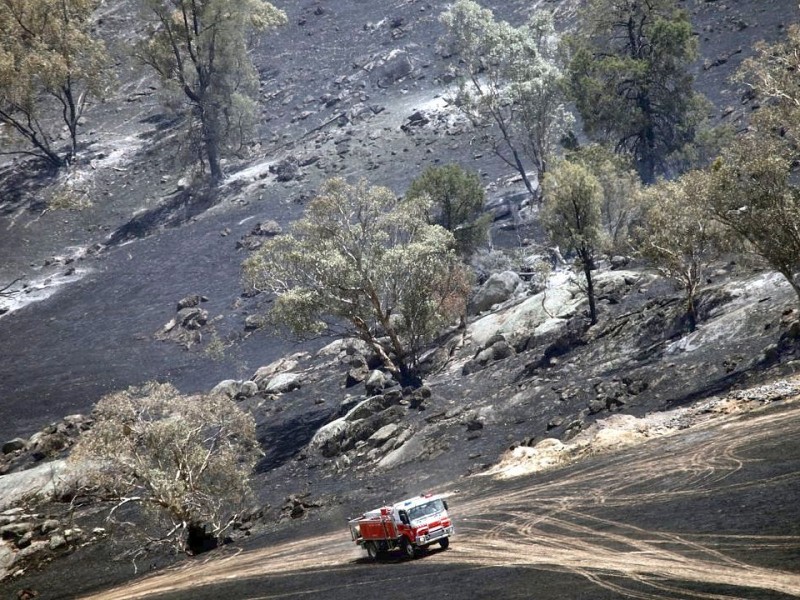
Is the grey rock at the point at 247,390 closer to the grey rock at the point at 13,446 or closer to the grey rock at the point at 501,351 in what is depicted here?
the grey rock at the point at 13,446

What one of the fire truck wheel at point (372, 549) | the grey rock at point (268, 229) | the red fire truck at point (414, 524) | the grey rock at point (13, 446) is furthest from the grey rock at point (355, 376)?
the grey rock at point (268, 229)

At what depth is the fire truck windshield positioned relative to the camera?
28031 millimetres

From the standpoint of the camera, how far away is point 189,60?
125000mm

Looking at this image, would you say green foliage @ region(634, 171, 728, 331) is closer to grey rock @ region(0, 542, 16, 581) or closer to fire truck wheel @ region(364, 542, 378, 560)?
fire truck wheel @ region(364, 542, 378, 560)

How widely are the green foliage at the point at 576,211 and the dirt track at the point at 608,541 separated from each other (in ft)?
70.9

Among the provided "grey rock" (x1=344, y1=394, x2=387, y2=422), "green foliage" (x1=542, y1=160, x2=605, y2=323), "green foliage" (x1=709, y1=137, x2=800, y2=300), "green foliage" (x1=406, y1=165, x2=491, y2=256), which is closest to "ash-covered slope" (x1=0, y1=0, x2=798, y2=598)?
"grey rock" (x1=344, y1=394, x2=387, y2=422)

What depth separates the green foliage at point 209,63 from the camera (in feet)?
398

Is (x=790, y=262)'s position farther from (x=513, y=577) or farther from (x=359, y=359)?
(x=359, y=359)

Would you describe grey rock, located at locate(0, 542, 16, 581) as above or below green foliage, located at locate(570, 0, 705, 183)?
below

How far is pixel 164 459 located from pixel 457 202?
41.2 m

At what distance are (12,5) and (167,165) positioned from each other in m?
31.5

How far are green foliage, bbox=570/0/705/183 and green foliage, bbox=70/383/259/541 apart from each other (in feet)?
175

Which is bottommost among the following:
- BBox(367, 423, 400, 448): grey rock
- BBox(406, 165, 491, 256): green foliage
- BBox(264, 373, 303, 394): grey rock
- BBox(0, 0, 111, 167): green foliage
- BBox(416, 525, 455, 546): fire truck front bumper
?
BBox(367, 423, 400, 448): grey rock

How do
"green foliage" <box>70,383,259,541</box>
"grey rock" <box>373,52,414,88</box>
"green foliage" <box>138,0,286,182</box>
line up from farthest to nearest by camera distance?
"grey rock" <box>373,52,414,88</box> < "green foliage" <box>138,0,286,182</box> < "green foliage" <box>70,383,259,541</box>
